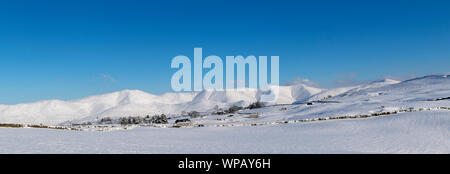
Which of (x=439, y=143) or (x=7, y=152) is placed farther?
(x=439, y=143)

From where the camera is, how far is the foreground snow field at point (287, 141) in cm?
1309

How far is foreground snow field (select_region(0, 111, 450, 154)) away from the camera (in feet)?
43.0

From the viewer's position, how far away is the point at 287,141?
18.9 meters
